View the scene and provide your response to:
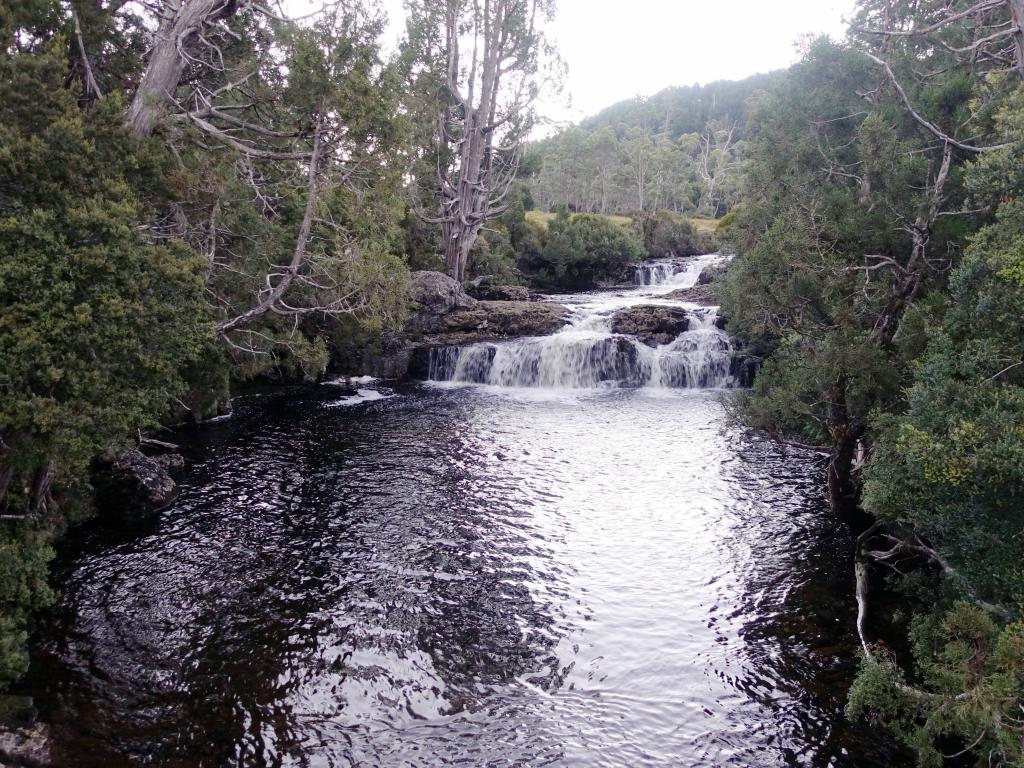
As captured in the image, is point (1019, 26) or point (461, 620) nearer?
point (1019, 26)

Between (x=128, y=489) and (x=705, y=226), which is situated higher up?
(x=705, y=226)

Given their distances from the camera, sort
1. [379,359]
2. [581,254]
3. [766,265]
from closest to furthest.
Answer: [766,265]
[379,359]
[581,254]

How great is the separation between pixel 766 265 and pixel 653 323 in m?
16.1

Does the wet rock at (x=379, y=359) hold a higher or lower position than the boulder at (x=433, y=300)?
lower

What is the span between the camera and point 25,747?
694 centimetres

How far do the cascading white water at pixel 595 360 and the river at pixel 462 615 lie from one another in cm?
979

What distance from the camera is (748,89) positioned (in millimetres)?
148500

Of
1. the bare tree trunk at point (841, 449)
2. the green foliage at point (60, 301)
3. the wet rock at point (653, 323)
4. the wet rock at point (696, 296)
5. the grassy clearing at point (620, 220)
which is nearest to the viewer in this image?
the green foliage at point (60, 301)

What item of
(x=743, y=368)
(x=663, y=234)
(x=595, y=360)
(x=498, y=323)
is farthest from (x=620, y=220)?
(x=743, y=368)

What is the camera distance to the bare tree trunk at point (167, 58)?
38.5 feet

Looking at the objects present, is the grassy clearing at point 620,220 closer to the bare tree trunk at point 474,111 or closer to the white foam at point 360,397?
the bare tree trunk at point 474,111

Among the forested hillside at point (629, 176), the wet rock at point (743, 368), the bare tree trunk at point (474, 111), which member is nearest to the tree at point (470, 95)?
the bare tree trunk at point (474, 111)

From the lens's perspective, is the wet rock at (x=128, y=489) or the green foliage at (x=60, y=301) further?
the wet rock at (x=128, y=489)

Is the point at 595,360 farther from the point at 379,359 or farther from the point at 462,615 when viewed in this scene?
the point at 462,615
